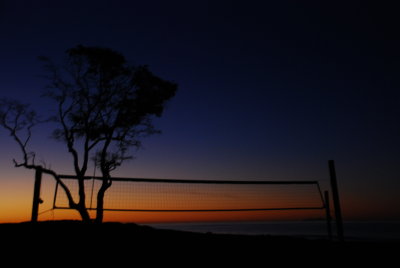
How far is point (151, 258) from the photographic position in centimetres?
536

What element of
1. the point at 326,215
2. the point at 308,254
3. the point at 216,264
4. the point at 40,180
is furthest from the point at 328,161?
the point at 40,180

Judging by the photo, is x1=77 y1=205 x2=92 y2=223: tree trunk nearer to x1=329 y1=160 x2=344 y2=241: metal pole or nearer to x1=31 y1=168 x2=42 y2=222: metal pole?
x1=31 y1=168 x2=42 y2=222: metal pole

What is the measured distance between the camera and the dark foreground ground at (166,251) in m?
5.29

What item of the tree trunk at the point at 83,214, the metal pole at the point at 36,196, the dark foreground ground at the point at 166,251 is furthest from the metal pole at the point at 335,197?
the tree trunk at the point at 83,214

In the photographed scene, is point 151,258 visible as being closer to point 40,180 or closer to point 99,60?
point 40,180

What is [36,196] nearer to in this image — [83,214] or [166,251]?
[166,251]

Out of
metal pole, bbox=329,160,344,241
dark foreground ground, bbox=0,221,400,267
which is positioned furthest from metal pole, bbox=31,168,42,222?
metal pole, bbox=329,160,344,241

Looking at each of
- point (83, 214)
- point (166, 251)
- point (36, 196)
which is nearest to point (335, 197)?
point (166, 251)

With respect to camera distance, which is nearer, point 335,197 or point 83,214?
point 335,197

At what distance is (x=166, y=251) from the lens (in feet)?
19.1

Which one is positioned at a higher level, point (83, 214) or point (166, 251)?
point (83, 214)

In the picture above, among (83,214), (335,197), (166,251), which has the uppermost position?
(335,197)

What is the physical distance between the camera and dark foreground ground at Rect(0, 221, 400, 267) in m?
5.29

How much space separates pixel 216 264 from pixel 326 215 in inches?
285
